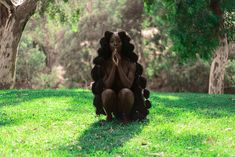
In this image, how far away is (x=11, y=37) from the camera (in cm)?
2166

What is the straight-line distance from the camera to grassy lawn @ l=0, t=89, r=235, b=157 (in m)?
7.39

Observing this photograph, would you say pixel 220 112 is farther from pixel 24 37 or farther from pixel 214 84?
pixel 24 37

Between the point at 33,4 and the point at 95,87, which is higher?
the point at 33,4

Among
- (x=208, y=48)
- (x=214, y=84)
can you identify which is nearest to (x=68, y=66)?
(x=214, y=84)

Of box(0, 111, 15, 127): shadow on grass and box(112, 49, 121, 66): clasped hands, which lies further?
box(0, 111, 15, 127): shadow on grass

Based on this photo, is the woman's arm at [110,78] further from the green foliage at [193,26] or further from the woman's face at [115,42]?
the green foliage at [193,26]

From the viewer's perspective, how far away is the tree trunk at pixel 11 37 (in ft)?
70.4

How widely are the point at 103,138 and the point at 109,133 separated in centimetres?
43

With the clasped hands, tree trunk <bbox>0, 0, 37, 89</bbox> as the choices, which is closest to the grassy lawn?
the clasped hands

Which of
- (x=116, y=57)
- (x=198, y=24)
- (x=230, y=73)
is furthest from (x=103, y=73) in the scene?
(x=230, y=73)

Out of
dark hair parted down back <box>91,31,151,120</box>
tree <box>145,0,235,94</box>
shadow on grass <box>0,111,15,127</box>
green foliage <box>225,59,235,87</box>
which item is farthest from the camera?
green foliage <box>225,59,235,87</box>

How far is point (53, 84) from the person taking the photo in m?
47.9

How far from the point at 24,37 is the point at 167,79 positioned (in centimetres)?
1424

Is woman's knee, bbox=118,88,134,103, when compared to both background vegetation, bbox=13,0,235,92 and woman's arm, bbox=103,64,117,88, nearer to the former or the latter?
woman's arm, bbox=103,64,117,88
